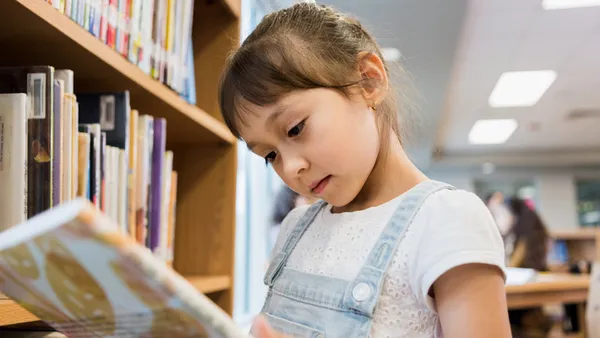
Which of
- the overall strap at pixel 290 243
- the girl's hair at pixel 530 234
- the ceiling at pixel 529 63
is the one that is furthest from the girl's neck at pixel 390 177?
the girl's hair at pixel 530 234

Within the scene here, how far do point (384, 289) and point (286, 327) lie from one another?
0.16m

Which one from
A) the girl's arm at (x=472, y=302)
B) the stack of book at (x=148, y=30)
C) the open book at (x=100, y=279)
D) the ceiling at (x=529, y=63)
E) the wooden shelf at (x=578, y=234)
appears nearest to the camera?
the open book at (x=100, y=279)

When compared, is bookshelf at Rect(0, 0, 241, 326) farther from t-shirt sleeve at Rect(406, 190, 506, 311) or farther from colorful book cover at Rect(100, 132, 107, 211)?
t-shirt sleeve at Rect(406, 190, 506, 311)

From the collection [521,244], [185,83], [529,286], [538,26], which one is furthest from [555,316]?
[185,83]

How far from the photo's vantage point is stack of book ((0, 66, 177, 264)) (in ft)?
2.24

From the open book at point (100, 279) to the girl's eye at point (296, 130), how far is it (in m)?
0.38

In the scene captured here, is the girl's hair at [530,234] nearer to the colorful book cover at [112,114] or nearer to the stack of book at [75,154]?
the stack of book at [75,154]

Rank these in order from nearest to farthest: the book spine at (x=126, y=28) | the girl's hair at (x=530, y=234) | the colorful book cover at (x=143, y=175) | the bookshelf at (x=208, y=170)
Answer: the book spine at (x=126, y=28)
the colorful book cover at (x=143, y=175)
the bookshelf at (x=208, y=170)
the girl's hair at (x=530, y=234)

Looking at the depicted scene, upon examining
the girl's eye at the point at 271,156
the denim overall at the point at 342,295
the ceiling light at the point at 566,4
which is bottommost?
the denim overall at the point at 342,295

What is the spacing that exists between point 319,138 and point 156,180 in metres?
0.52

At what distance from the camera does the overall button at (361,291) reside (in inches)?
27.0

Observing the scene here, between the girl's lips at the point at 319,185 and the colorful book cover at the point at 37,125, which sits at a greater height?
the colorful book cover at the point at 37,125

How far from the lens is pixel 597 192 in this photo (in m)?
9.91

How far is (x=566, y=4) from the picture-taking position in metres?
3.34
